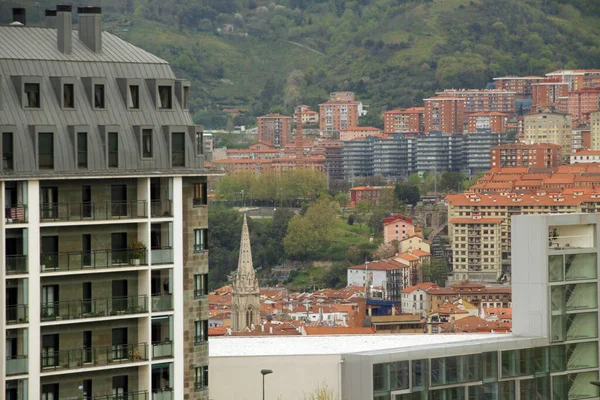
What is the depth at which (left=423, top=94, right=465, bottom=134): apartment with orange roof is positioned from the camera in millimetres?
156375

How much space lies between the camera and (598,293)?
853 inches

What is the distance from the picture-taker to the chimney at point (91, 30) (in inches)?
719

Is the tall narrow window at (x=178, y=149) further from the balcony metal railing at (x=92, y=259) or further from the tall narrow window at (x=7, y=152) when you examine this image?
the tall narrow window at (x=7, y=152)

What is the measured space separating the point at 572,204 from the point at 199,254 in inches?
3994

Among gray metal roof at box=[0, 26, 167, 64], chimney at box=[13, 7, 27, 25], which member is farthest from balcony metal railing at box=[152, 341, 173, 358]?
chimney at box=[13, 7, 27, 25]

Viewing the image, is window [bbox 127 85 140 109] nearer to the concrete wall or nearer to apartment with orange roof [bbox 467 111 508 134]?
the concrete wall

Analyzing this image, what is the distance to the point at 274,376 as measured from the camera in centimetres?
2238

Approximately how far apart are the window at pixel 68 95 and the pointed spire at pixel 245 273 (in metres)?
80.7

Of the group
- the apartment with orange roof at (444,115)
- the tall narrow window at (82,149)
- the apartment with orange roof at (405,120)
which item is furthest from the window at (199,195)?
the apartment with orange roof at (444,115)

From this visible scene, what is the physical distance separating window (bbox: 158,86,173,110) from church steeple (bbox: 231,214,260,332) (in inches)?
2886

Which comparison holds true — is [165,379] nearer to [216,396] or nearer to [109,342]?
[109,342]

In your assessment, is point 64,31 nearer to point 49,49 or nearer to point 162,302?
point 49,49

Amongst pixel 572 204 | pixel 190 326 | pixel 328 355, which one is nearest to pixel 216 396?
pixel 328 355

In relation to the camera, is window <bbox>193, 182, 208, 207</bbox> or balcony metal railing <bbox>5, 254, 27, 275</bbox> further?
window <bbox>193, 182, 208, 207</bbox>
